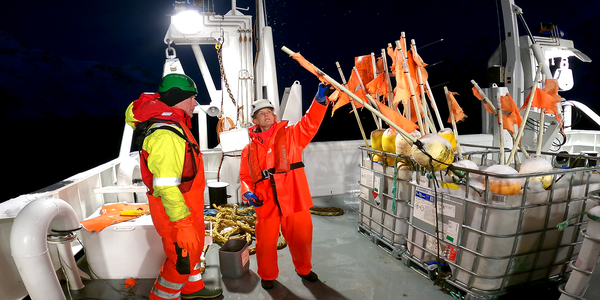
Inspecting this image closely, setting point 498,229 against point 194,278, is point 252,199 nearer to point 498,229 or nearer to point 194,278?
point 194,278

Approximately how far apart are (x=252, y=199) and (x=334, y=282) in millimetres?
1023

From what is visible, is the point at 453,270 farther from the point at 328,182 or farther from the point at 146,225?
the point at 328,182

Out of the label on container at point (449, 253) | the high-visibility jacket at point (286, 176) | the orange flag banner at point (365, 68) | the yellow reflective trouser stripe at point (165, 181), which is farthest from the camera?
the orange flag banner at point (365, 68)

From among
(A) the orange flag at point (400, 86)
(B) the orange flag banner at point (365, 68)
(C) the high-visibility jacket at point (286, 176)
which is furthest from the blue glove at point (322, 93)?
(B) the orange flag banner at point (365, 68)

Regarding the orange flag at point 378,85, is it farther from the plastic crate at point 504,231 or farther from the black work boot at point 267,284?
the black work boot at point 267,284

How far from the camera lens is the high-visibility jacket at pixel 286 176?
249cm

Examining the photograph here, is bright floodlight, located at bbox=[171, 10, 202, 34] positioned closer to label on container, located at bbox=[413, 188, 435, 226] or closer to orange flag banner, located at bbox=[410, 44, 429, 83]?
orange flag banner, located at bbox=[410, 44, 429, 83]

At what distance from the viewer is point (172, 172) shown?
179cm

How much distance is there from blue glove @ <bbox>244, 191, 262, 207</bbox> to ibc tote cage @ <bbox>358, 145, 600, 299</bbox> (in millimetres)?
1329

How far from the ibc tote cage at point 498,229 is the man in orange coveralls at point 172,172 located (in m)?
1.70

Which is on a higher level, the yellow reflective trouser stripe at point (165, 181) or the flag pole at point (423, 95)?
the flag pole at point (423, 95)

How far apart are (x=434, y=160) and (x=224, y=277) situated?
2024 mm

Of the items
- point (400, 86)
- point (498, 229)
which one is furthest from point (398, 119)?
point (498, 229)

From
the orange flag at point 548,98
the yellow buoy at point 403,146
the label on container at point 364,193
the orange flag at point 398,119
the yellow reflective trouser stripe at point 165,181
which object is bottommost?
the label on container at point 364,193
